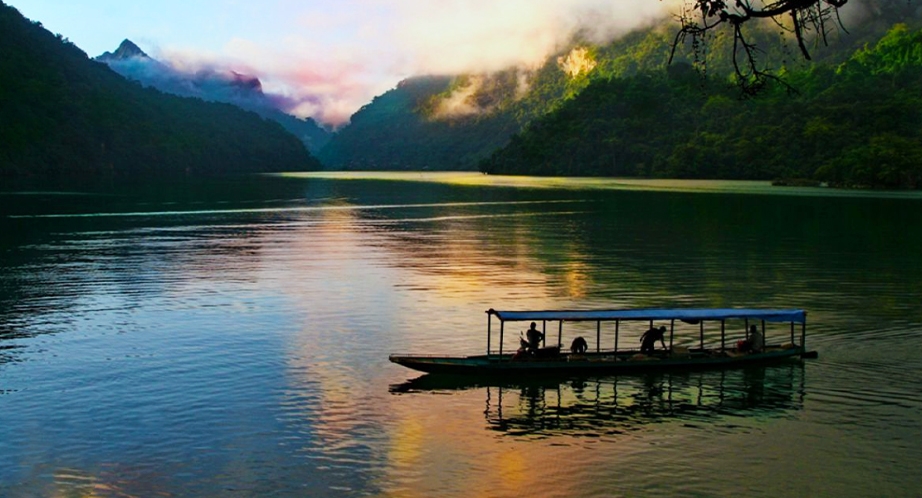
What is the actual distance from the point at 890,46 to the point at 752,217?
432ft

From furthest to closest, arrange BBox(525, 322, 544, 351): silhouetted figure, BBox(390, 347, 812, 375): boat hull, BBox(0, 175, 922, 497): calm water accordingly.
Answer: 1. BBox(525, 322, 544, 351): silhouetted figure
2. BBox(390, 347, 812, 375): boat hull
3. BBox(0, 175, 922, 497): calm water

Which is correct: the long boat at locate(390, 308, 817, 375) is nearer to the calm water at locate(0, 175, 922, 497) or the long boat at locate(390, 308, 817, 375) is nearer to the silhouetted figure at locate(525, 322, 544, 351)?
the silhouetted figure at locate(525, 322, 544, 351)

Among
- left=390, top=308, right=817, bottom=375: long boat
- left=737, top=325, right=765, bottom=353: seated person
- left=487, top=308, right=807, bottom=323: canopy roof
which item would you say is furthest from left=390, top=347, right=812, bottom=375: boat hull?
left=487, top=308, right=807, bottom=323: canopy roof

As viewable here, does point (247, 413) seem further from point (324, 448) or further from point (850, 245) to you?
point (850, 245)

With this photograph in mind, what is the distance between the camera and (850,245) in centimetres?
6569

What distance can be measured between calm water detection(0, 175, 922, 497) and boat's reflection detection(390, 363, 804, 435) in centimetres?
10

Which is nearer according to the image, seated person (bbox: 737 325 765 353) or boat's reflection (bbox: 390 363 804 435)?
boat's reflection (bbox: 390 363 804 435)

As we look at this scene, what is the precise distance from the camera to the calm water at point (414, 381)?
21016 millimetres

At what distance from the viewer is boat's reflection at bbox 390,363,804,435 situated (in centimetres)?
2484

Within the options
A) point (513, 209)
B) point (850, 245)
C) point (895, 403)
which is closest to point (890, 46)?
point (513, 209)

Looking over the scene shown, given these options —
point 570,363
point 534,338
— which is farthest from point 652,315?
point 534,338

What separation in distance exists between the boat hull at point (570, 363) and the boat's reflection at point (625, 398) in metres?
0.32

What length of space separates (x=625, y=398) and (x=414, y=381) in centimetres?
628

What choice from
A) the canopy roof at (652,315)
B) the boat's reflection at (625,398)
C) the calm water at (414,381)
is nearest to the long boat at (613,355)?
the canopy roof at (652,315)
